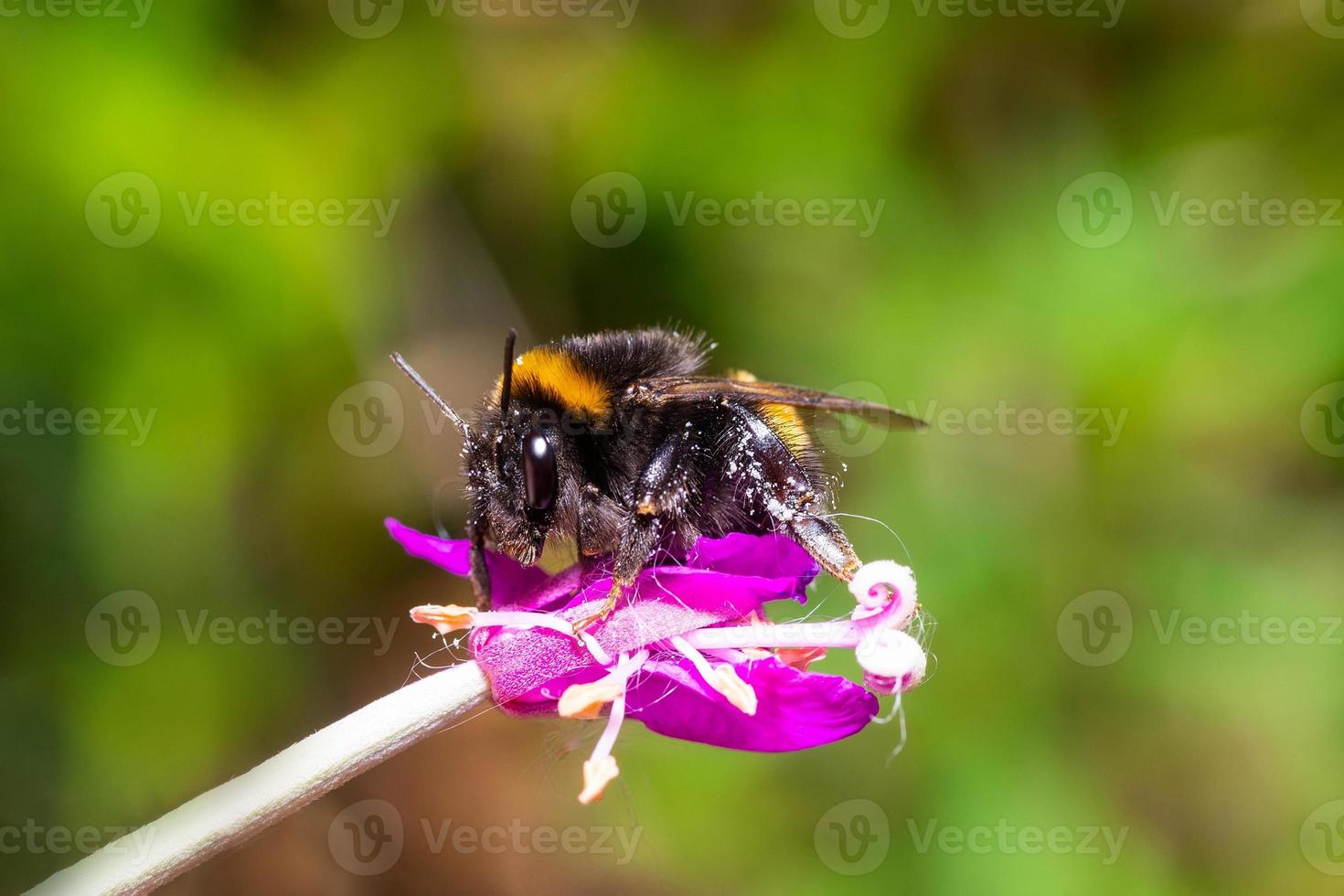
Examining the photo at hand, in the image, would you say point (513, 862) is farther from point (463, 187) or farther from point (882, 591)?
point (882, 591)

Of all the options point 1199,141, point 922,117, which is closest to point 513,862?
point 922,117
